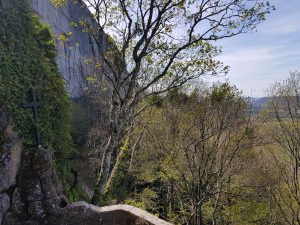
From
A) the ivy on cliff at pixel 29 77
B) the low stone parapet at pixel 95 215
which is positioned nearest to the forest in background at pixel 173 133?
the ivy on cliff at pixel 29 77

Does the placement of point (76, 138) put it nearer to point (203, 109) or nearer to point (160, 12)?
point (203, 109)

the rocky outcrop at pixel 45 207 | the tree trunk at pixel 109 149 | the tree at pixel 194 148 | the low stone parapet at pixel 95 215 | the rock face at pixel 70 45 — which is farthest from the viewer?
the rock face at pixel 70 45

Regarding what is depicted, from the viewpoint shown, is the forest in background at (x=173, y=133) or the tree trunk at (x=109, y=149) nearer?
the forest in background at (x=173, y=133)

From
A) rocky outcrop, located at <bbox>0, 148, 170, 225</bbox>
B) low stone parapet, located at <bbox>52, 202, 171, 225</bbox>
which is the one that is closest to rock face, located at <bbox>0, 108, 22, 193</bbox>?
rocky outcrop, located at <bbox>0, 148, 170, 225</bbox>

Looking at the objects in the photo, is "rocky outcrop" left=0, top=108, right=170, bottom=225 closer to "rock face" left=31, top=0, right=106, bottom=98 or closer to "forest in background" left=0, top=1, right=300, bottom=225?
"forest in background" left=0, top=1, right=300, bottom=225

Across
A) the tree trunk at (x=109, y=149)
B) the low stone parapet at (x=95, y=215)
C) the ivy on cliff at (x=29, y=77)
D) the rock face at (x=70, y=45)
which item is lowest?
the low stone parapet at (x=95, y=215)

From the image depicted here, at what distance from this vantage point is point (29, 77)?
807 centimetres

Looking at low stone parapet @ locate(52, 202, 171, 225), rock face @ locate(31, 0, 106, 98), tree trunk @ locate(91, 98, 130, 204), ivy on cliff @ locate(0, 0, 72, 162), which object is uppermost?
rock face @ locate(31, 0, 106, 98)

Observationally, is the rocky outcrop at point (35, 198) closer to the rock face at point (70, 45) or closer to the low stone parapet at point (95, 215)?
the low stone parapet at point (95, 215)

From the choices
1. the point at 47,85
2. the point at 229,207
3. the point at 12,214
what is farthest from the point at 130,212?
the point at 229,207

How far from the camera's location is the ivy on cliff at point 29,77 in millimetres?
7406

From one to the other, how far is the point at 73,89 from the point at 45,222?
2774cm

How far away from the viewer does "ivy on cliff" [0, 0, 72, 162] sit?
292 inches

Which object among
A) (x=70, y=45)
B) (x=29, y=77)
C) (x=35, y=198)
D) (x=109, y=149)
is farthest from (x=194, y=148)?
(x=70, y=45)
